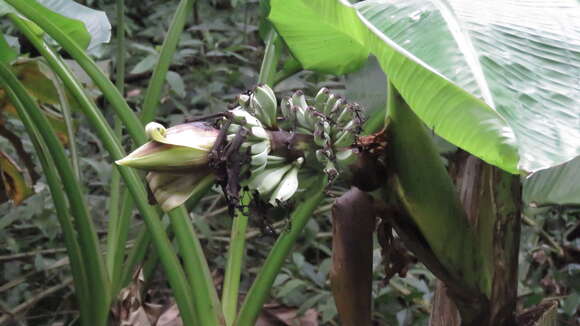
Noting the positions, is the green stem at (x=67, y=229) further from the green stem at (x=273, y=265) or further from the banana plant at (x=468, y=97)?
the banana plant at (x=468, y=97)

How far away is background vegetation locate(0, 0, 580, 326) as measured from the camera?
1.04 metres

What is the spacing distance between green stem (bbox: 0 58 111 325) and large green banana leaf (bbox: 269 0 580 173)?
0.56 metres

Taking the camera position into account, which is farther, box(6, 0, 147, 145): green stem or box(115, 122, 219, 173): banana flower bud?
box(6, 0, 147, 145): green stem

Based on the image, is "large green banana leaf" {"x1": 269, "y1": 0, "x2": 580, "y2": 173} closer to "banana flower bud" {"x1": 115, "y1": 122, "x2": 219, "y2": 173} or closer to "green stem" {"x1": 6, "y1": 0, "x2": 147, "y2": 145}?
"banana flower bud" {"x1": 115, "y1": 122, "x2": 219, "y2": 173}

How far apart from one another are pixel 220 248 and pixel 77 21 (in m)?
0.76

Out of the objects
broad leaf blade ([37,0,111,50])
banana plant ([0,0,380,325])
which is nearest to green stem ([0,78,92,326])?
banana plant ([0,0,380,325])

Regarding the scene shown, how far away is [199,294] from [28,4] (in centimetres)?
42

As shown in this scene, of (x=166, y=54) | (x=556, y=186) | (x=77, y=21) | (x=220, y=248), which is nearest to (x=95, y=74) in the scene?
(x=77, y=21)

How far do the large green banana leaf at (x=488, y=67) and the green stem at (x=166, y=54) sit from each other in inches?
21.0

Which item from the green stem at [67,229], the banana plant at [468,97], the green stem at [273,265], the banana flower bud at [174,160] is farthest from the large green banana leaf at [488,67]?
the green stem at [67,229]

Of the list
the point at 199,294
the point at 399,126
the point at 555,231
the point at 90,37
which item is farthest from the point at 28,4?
the point at 555,231

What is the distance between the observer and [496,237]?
0.54m

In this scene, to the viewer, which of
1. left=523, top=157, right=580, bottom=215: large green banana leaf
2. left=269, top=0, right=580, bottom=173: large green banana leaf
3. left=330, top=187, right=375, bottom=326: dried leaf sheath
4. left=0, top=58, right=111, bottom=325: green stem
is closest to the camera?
left=269, top=0, right=580, bottom=173: large green banana leaf

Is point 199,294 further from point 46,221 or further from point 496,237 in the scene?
point 46,221
